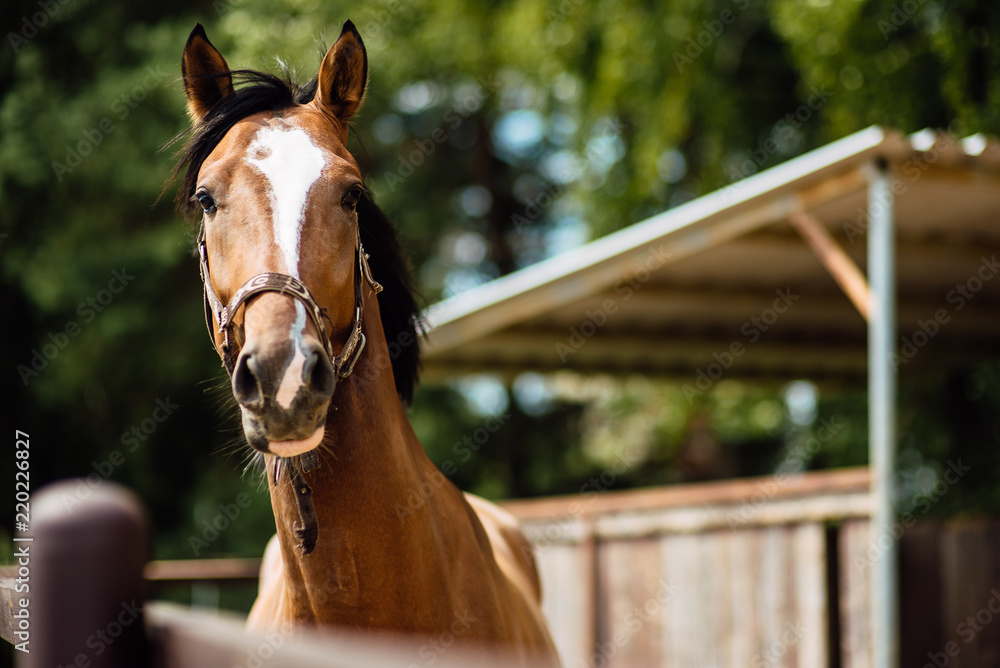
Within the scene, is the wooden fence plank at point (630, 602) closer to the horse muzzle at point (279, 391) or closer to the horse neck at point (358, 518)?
the horse neck at point (358, 518)

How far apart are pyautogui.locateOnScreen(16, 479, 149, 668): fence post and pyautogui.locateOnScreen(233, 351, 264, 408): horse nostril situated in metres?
0.79

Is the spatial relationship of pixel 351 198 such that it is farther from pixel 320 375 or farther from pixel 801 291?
pixel 801 291

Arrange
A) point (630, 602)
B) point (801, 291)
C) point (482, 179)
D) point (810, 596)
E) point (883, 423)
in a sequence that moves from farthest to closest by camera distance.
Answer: point (482, 179) → point (801, 291) → point (630, 602) → point (810, 596) → point (883, 423)

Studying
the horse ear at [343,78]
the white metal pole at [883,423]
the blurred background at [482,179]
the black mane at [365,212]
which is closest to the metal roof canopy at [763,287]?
the white metal pole at [883,423]

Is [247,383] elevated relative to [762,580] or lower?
elevated

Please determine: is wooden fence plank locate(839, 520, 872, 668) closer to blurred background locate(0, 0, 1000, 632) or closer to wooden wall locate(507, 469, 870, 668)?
wooden wall locate(507, 469, 870, 668)

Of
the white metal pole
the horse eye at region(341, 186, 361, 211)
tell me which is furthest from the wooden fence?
the horse eye at region(341, 186, 361, 211)

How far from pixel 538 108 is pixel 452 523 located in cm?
1330

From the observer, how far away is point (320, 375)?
1729 millimetres

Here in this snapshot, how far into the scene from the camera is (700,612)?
5785mm

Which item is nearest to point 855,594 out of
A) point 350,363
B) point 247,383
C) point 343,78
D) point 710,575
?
point 710,575

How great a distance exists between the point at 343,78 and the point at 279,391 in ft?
3.59

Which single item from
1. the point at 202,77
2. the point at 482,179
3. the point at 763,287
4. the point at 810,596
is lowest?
the point at 810,596

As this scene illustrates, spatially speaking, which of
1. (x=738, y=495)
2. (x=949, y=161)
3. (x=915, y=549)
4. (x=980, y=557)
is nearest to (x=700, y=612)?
(x=738, y=495)
